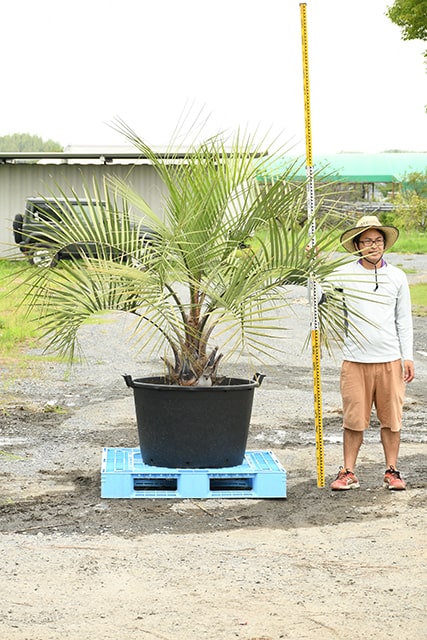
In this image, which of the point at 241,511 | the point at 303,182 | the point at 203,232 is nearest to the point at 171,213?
the point at 203,232

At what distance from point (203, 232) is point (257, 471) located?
1463 mm

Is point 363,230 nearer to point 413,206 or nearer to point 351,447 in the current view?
point 351,447

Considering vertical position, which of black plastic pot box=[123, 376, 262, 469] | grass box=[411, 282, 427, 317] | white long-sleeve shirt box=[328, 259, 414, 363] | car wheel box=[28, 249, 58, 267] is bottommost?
grass box=[411, 282, 427, 317]

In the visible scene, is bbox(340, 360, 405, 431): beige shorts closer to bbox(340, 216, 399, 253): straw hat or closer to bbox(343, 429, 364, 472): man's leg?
bbox(343, 429, 364, 472): man's leg

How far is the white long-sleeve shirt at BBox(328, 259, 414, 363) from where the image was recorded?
6.44 metres

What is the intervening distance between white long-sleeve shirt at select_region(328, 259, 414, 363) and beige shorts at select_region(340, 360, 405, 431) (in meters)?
0.06

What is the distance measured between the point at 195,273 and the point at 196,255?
0.12 m

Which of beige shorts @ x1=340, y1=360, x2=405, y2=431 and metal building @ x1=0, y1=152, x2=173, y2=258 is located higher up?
metal building @ x1=0, y1=152, x2=173, y2=258

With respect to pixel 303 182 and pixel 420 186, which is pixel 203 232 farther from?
pixel 420 186

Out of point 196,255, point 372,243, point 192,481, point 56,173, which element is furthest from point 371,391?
point 56,173

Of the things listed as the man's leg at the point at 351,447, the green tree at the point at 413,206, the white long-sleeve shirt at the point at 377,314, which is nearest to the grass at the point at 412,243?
the green tree at the point at 413,206

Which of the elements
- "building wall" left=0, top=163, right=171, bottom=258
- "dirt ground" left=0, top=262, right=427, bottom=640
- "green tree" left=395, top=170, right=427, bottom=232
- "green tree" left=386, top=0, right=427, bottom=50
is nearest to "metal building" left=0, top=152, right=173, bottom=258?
"building wall" left=0, top=163, right=171, bottom=258

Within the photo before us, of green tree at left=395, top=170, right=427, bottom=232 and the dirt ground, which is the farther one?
green tree at left=395, top=170, right=427, bottom=232

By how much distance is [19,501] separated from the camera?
6152 millimetres
